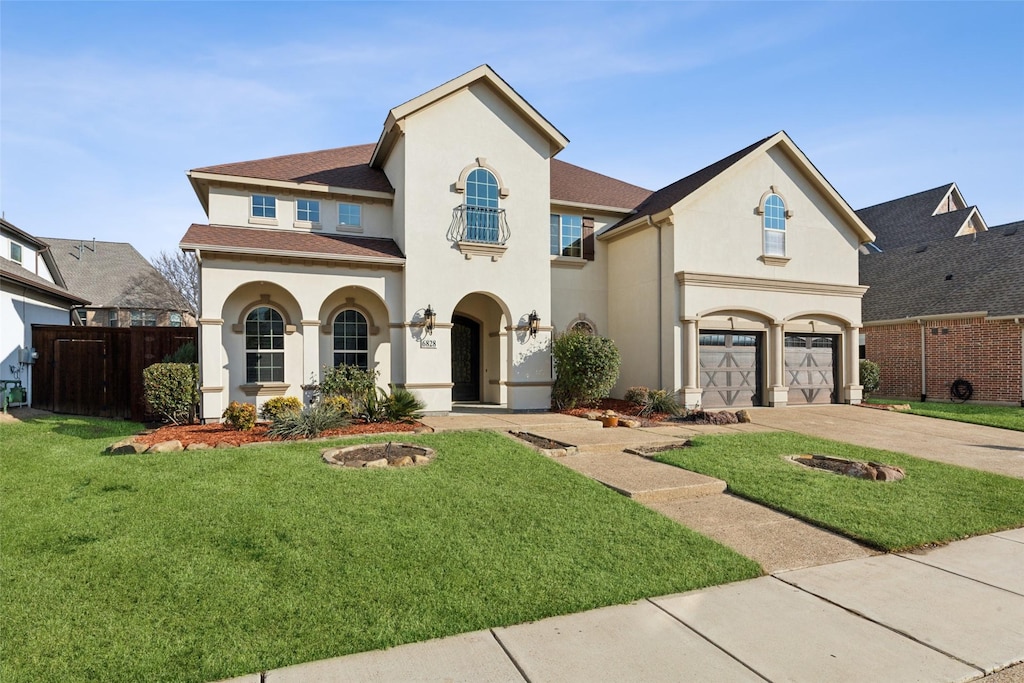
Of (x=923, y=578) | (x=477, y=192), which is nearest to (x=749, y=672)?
(x=923, y=578)

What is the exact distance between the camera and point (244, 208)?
46.3 feet

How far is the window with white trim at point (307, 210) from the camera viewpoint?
574 inches

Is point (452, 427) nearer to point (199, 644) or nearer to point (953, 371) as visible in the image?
point (199, 644)

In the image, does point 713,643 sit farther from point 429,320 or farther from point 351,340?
point 351,340

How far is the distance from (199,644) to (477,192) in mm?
12210

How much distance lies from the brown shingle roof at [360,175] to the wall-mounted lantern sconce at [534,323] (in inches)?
163

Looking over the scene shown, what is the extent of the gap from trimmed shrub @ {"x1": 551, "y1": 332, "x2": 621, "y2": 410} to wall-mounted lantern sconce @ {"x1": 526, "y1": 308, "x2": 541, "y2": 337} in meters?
0.64

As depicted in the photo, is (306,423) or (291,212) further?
(291,212)

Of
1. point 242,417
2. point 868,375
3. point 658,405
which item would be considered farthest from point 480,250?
point 868,375

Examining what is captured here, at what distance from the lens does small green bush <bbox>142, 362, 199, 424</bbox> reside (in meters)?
11.7

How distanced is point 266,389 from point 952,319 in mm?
21327

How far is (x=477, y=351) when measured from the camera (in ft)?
57.2

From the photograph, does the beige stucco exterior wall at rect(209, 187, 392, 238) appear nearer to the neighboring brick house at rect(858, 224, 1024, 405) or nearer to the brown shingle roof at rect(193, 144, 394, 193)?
the brown shingle roof at rect(193, 144, 394, 193)

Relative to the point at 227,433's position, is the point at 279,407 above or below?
above
